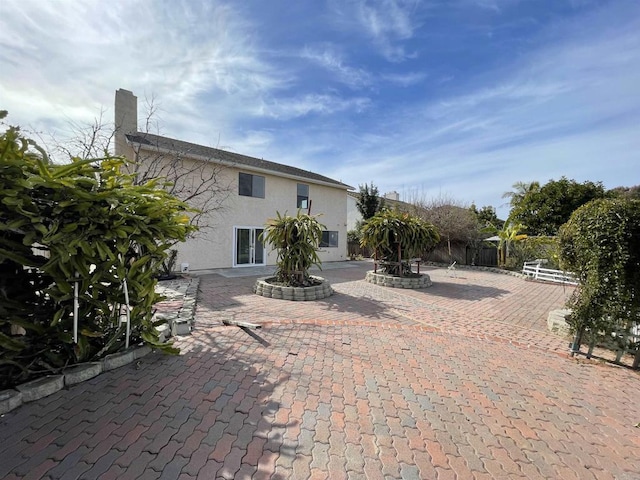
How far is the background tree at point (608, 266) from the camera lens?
199 inches

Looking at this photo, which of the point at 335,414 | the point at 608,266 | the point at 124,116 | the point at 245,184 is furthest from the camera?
the point at 245,184

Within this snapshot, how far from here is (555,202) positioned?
2566 centimetres

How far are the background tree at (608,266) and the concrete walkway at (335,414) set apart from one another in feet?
2.91

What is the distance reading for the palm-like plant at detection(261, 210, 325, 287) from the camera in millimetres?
9922

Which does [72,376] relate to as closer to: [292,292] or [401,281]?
[292,292]

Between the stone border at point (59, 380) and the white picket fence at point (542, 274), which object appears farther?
the white picket fence at point (542, 274)

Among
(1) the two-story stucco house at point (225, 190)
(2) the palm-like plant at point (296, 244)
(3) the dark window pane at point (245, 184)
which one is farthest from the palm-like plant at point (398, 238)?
(3) the dark window pane at point (245, 184)

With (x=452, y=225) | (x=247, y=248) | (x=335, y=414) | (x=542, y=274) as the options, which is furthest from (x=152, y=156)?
(x=542, y=274)

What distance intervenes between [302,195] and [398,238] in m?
10.1

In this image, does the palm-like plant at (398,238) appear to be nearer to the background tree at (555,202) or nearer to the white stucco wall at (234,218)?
the white stucco wall at (234,218)

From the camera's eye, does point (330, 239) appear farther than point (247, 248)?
Yes

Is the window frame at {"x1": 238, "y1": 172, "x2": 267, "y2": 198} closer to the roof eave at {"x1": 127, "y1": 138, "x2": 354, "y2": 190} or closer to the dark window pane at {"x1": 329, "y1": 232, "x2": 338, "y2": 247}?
the roof eave at {"x1": 127, "y1": 138, "x2": 354, "y2": 190}

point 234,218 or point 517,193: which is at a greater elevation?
point 517,193

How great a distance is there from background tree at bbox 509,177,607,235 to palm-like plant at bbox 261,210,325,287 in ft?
73.1
